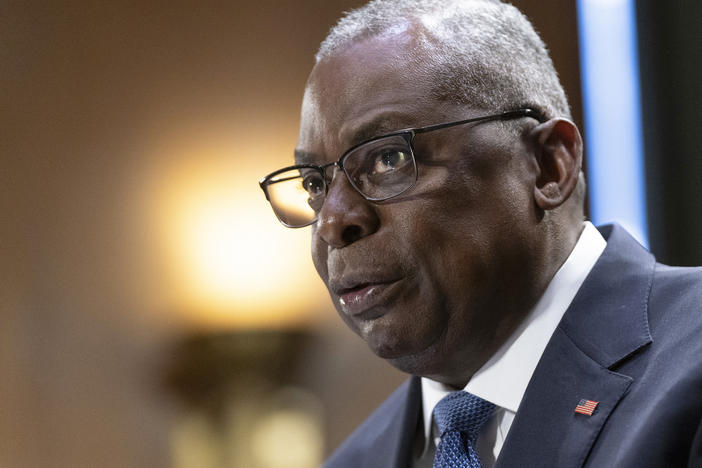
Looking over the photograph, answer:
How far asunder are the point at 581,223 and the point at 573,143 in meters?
0.16

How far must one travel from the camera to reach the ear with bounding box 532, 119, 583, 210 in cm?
154

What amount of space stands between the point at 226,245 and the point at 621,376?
1.90m

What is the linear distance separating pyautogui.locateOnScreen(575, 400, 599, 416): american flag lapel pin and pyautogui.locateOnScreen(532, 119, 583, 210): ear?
37 centimetres

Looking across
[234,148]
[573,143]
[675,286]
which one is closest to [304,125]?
[573,143]

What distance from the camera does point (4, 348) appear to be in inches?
111

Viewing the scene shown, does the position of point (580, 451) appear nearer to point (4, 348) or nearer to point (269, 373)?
point (269, 373)

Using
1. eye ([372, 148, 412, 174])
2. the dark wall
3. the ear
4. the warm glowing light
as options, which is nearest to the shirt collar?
the ear

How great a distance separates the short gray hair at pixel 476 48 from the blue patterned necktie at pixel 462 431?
0.52 m

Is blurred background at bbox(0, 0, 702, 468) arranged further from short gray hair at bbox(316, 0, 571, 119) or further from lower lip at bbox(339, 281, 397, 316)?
lower lip at bbox(339, 281, 397, 316)

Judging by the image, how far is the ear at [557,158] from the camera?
5.05 ft

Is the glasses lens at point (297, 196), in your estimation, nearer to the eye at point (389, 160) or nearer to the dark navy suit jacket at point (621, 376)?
the eye at point (389, 160)

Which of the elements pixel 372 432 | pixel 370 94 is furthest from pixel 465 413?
pixel 370 94

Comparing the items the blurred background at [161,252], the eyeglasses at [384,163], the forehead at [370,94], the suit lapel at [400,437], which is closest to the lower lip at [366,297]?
the eyeglasses at [384,163]

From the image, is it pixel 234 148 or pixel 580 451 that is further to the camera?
pixel 234 148
